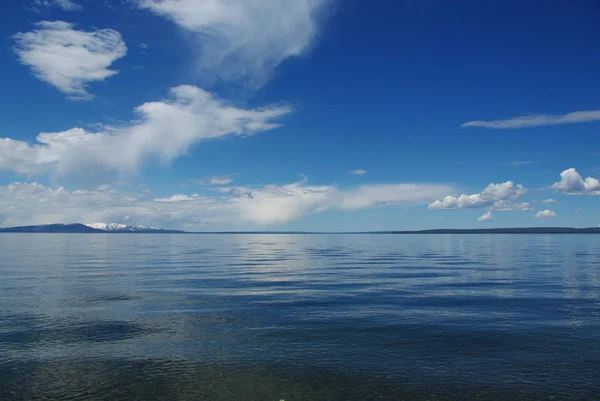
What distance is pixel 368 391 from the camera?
18734mm

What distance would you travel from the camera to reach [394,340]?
26.0 m

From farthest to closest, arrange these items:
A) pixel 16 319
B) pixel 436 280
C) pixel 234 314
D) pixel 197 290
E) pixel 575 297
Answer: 1. pixel 436 280
2. pixel 197 290
3. pixel 575 297
4. pixel 234 314
5. pixel 16 319

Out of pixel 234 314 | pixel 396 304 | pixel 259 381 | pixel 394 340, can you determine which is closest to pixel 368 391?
pixel 259 381

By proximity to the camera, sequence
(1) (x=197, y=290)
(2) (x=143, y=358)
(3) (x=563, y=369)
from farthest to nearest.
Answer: (1) (x=197, y=290) → (2) (x=143, y=358) → (3) (x=563, y=369)

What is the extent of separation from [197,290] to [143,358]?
22.9 m

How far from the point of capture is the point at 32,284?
4891 cm

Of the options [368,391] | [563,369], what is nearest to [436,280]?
[563,369]

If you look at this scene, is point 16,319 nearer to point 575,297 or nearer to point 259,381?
point 259,381

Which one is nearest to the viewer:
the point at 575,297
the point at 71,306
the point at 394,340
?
the point at 394,340

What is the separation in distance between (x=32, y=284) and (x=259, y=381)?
40.2 meters

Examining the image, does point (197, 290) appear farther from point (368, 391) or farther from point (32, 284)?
point (368, 391)

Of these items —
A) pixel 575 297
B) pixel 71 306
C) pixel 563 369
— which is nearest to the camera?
pixel 563 369

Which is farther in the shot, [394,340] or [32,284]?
[32,284]

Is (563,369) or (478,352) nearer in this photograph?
(563,369)
